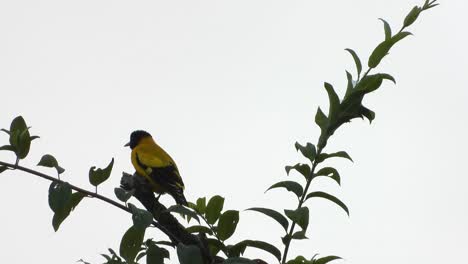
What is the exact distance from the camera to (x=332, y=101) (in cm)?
256

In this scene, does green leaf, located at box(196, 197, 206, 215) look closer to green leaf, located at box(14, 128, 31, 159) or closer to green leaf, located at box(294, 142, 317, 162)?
green leaf, located at box(294, 142, 317, 162)

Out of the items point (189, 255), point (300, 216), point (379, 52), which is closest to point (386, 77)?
point (379, 52)

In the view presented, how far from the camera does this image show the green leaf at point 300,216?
2.40 m

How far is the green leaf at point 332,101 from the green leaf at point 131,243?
855 mm

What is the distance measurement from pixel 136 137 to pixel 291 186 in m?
7.68

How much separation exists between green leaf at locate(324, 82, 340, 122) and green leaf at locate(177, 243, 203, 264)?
2.41 ft

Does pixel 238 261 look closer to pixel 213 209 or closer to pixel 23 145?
pixel 213 209

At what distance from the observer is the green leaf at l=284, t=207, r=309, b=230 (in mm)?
2396

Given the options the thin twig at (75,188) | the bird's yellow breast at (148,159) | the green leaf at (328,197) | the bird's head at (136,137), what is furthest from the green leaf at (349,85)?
the bird's head at (136,137)

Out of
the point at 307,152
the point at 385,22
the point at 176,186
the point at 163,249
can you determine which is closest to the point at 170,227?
the point at 163,249

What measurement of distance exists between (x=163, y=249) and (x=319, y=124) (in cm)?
76

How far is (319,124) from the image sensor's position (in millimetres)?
2547

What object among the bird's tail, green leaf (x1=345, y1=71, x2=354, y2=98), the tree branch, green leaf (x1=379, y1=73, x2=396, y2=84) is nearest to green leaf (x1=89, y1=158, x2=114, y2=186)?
the tree branch

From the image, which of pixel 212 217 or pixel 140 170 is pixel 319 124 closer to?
pixel 212 217
